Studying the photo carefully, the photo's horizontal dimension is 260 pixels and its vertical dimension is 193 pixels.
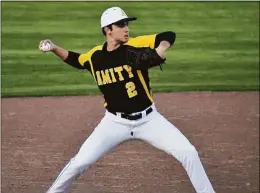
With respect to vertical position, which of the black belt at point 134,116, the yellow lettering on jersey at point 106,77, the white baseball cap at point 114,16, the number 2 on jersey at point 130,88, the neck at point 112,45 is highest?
the white baseball cap at point 114,16

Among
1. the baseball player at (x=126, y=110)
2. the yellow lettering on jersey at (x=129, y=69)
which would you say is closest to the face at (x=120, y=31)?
the baseball player at (x=126, y=110)

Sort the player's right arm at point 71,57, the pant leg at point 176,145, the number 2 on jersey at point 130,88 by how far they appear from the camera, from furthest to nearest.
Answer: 1. the player's right arm at point 71,57
2. the number 2 on jersey at point 130,88
3. the pant leg at point 176,145

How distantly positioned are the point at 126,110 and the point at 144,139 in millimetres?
307

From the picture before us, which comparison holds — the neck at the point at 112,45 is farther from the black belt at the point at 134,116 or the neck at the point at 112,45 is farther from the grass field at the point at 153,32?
the grass field at the point at 153,32

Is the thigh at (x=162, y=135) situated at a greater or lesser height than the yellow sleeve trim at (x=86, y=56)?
lesser

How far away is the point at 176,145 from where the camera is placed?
5727 millimetres

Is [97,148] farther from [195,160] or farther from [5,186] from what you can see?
[5,186]

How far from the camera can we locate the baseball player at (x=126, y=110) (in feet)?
18.9

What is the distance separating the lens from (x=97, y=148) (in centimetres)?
586

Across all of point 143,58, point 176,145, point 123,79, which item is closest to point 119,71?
point 123,79

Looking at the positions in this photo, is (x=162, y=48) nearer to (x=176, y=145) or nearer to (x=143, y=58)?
(x=143, y=58)

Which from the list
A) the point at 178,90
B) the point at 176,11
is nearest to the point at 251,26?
the point at 176,11

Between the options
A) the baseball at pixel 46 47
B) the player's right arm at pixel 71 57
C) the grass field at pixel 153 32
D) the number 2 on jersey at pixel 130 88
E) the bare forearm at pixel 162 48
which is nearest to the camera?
the bare forearm at pixel 162 48

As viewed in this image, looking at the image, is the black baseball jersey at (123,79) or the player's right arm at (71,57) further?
the player's right arm at (71,57)
